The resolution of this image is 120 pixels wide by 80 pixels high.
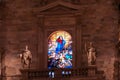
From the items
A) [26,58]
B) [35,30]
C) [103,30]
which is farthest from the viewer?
[35,30]

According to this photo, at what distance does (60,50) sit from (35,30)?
1.89 m

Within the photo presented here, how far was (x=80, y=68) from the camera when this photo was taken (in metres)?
22.2

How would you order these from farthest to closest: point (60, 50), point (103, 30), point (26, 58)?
point (60, 50), point (103, 30), point (26, 58)

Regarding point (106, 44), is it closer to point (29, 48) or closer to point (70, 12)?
point (70, 12)

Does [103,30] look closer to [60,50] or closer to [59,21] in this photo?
[59,21]

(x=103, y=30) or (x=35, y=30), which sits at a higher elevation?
(x=35, y=30)

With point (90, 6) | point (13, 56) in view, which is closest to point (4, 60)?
point (13, 56)

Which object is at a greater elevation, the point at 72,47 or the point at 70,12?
the point at 70,12

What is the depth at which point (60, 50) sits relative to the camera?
24250 mm

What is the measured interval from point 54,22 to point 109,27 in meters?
3.22

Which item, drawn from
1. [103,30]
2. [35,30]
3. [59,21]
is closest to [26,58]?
[35,30]

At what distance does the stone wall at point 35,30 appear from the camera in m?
23.4

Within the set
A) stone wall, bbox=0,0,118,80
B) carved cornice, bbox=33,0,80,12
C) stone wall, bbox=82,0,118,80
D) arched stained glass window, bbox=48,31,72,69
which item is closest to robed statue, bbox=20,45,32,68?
stone wall, bbox=0,0,118,80

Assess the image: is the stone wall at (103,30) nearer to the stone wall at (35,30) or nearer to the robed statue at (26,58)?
the stone wall at (35,30)
